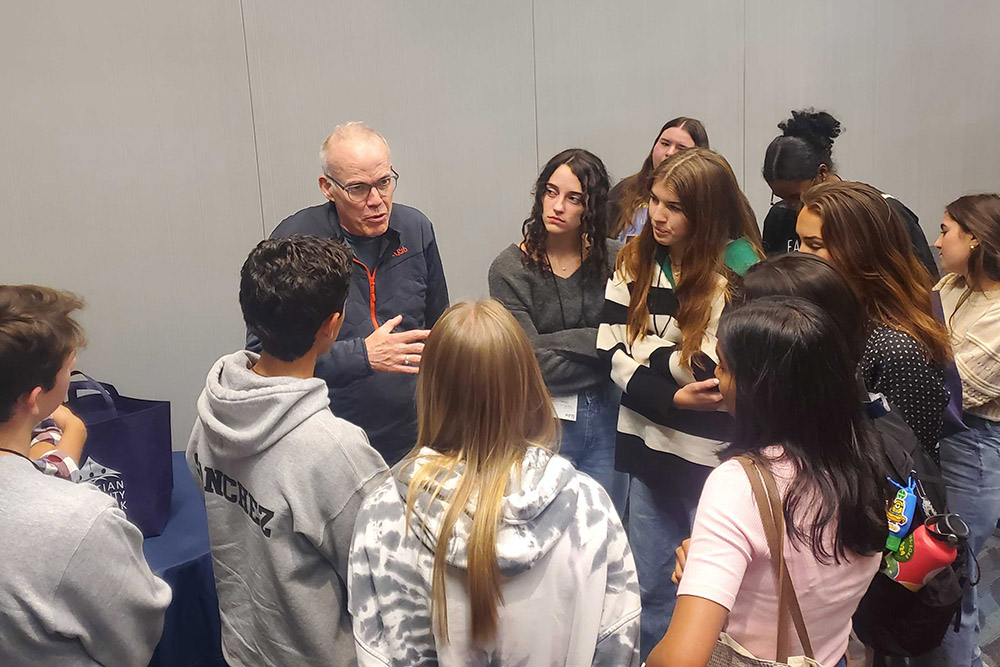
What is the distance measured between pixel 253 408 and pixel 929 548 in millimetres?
1200

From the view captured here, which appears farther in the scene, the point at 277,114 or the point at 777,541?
the point at 277,114

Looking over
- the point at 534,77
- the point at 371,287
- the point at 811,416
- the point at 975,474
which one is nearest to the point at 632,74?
the point at 534,77

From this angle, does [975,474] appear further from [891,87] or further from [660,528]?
[891,87]

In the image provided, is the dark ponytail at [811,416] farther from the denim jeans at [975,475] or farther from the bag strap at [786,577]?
the denim jeans at [975,475]

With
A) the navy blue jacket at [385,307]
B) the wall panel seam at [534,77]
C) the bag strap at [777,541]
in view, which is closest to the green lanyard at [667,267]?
the navy blue jacket at [385,307]

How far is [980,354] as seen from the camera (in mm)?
2287

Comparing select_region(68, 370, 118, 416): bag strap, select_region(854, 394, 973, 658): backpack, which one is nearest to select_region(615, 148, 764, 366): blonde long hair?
select_region(854, 394, 973, 658): backpack

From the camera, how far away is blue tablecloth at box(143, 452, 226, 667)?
184 cm

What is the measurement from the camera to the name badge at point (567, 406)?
7.80ft

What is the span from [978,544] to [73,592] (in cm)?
219

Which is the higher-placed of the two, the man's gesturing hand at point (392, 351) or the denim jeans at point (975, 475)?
the man's gesturing hand at point (392, 351)

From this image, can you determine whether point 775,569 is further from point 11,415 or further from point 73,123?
point 73,123

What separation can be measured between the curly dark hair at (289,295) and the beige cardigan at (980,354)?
175 centimetres

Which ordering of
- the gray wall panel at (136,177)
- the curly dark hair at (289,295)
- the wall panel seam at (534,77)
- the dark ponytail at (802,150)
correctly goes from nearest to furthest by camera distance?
the curly dark hair at (289,295), the gray wall panel at (136,177), the dark ponytail at (802,150), the wall panel seam at (534,77)
